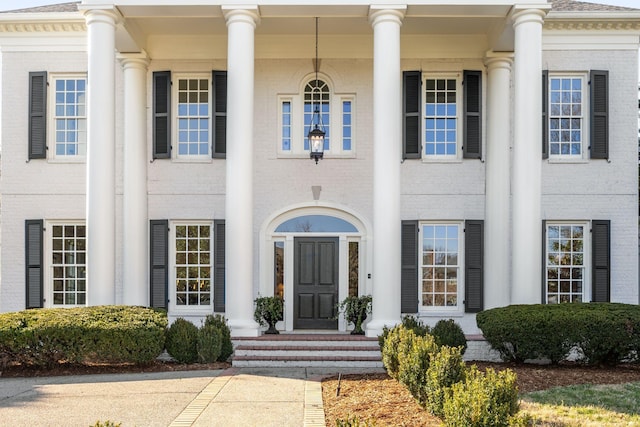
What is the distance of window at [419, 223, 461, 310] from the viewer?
657 inches

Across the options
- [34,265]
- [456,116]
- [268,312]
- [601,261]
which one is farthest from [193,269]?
[601,261]

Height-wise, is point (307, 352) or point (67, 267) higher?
point (67, 267)

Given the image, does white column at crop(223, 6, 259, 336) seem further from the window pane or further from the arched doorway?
the window pane

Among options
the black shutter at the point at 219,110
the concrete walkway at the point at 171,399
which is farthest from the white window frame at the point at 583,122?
the concrete walkway at the point at 171,399

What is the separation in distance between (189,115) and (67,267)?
462 centimetres

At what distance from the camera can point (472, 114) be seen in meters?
16.5

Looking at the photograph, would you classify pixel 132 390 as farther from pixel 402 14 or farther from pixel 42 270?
pixel 402 14

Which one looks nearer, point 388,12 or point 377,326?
point 377,326

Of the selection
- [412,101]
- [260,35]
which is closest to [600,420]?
[412,101]

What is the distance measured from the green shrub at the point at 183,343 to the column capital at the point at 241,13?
6.07m

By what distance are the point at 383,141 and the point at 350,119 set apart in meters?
3.09

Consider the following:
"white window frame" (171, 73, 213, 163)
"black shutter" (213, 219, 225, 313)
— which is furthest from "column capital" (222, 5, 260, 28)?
"black shutter" (213, 219, 225, 313)

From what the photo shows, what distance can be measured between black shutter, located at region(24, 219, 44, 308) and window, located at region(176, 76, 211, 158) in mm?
3796

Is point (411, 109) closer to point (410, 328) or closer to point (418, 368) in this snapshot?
point (410, 328)
